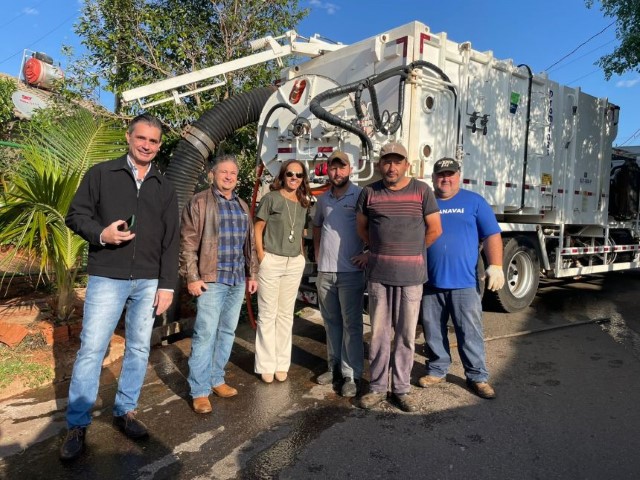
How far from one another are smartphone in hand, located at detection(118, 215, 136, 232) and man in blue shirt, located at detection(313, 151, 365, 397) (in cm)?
153

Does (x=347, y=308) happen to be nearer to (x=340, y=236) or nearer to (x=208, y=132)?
(x=340, y=236)

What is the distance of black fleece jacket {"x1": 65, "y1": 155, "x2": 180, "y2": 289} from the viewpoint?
2.83m

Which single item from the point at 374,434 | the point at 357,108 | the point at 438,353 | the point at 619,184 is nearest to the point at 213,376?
the point at 374,434

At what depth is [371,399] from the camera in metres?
3.61

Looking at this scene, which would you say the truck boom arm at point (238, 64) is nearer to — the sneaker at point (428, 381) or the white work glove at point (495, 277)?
the white work glove at point (495, 277)

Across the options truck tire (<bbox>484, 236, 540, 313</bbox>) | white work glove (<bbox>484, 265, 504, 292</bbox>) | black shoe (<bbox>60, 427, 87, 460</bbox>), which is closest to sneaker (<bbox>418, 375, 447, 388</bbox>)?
white work glove (<bbox>484, 265, 504, 292</bbox>)

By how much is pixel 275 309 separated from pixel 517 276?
13.6 feet

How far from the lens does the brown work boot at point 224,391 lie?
3.78 metres

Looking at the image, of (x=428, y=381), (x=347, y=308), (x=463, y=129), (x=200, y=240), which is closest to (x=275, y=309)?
(x=347, y=308)

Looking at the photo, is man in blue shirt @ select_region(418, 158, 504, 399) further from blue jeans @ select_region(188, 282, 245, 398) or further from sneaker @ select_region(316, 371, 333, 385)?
blue jeans @ select_region(188, 282, 245, 398)

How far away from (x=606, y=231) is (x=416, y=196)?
6.23 meters

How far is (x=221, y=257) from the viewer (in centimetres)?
352

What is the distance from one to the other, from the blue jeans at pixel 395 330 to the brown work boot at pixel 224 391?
3.53 ft

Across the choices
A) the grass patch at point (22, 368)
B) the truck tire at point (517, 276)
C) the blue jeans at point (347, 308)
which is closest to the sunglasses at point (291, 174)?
the blue jeans at point (347, 308)
